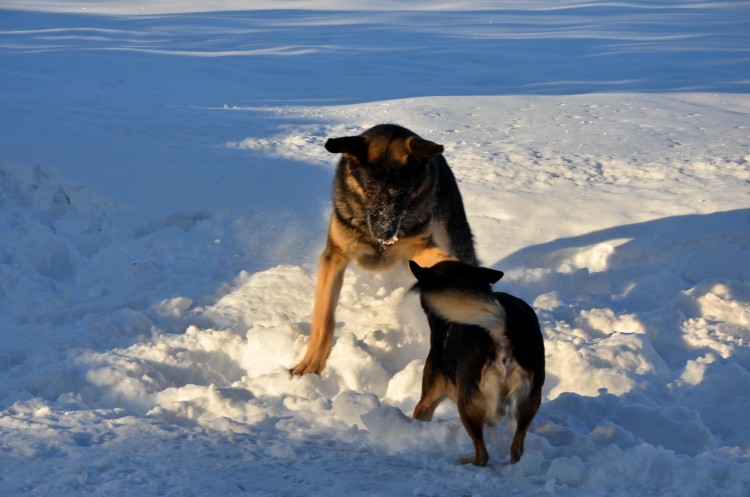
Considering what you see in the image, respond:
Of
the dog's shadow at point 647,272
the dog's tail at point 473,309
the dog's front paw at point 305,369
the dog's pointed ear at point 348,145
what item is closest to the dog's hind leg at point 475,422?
the dog's tail at point 473,309

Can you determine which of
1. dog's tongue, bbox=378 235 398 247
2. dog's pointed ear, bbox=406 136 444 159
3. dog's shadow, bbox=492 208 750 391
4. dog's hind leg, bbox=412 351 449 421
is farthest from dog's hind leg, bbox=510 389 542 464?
dog's pointed ear, bbox=406 136 444 159

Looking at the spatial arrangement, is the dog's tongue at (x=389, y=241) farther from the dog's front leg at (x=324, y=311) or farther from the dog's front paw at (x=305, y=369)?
the dog's front paw at (x=305, y=369)

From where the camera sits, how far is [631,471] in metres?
3.45

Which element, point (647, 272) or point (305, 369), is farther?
point (647, 272)

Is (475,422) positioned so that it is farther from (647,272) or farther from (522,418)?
(647,272)

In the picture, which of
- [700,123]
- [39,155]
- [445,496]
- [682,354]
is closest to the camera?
[445,496]

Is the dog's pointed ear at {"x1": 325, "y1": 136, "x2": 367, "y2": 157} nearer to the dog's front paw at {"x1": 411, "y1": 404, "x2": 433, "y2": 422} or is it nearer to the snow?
the snow

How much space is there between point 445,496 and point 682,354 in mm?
2390

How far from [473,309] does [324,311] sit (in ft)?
6.64

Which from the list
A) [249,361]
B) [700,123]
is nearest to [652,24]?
[700,123]

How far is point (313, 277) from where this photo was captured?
6.39 metres

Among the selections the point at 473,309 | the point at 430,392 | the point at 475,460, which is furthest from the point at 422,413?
the point at 473,309

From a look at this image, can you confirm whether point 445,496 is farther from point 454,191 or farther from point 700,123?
point 700,123

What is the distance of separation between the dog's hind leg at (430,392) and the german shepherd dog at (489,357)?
0.26 metres
